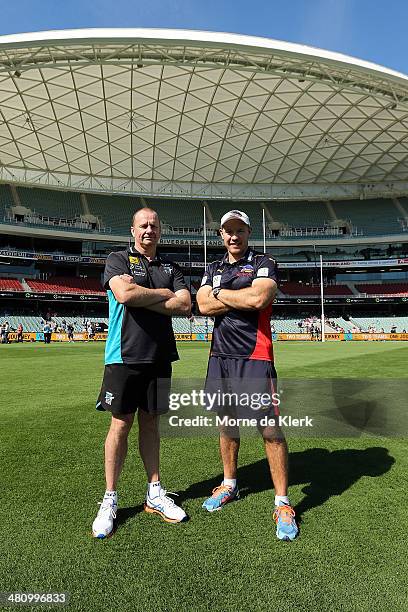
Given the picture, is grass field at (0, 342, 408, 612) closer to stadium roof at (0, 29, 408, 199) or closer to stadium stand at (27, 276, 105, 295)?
stadium roof at (0, 29, 408, 199)

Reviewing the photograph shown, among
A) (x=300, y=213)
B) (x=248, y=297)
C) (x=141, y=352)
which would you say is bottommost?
(x=141, y=352)

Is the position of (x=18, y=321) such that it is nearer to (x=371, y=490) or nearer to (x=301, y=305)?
(x=301, y=305)

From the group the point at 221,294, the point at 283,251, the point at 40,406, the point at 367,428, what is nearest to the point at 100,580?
the point at 221,294

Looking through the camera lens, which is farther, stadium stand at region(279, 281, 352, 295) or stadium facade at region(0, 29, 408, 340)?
stadium stand at region(279, 281, 352, 295)

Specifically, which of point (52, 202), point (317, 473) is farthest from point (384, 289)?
point (317, 473)

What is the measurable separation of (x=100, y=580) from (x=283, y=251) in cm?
5852

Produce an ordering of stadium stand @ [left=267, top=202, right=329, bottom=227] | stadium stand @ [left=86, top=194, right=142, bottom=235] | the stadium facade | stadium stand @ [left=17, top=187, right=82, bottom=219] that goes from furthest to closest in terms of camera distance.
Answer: stadium stand @ [left=267, top=202, right=329, bottom=227]
stadium stand @ [left=86, top=194, right=142, bottom=235]
stadium stand @ [left=17, top=187, right=82, bottom=219]
the stadium facade

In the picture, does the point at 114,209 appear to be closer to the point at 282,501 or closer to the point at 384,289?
the point at 384,289

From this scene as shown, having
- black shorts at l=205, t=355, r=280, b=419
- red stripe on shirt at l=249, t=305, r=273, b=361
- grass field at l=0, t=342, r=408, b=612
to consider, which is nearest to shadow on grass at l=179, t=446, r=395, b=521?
grass field at l=0, t=342, r=408, b=612

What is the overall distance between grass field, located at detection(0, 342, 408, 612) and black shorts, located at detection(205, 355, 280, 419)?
724 mm

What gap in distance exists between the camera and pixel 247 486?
362 cm

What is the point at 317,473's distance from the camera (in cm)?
392

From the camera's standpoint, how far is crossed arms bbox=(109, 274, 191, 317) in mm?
3010

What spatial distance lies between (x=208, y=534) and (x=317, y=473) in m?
1.52
